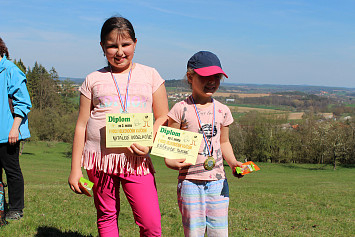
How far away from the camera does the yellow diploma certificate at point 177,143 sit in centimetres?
299

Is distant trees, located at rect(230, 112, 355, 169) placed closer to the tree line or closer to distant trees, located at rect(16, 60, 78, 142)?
the tree line

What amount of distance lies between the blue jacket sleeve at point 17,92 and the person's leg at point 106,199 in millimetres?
2119

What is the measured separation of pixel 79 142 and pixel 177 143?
0.87 m

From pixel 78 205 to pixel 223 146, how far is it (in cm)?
374

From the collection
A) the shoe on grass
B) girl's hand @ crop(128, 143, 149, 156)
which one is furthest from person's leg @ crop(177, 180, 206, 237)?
the shoe on grass

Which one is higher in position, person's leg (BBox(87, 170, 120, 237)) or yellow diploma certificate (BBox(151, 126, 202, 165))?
yellow diploma certificate (BBox(151, 126, 202, 165))

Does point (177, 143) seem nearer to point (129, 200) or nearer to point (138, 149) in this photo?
point (138, 149)

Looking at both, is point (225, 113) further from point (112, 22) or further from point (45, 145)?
point (45, 145)

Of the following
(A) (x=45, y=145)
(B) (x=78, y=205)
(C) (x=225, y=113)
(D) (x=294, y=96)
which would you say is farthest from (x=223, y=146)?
(D) (x=294, y=96)

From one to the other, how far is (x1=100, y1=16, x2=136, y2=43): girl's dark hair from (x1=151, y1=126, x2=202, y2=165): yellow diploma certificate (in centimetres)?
86

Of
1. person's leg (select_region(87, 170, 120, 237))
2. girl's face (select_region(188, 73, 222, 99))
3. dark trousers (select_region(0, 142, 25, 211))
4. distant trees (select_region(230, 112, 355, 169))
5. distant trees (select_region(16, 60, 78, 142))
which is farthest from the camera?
distant trees (select_region(16, 60, 78, 142))

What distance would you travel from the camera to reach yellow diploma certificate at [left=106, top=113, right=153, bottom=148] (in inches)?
114

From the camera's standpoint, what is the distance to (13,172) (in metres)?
4.88

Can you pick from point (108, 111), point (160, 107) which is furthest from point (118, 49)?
point (160, 107)
